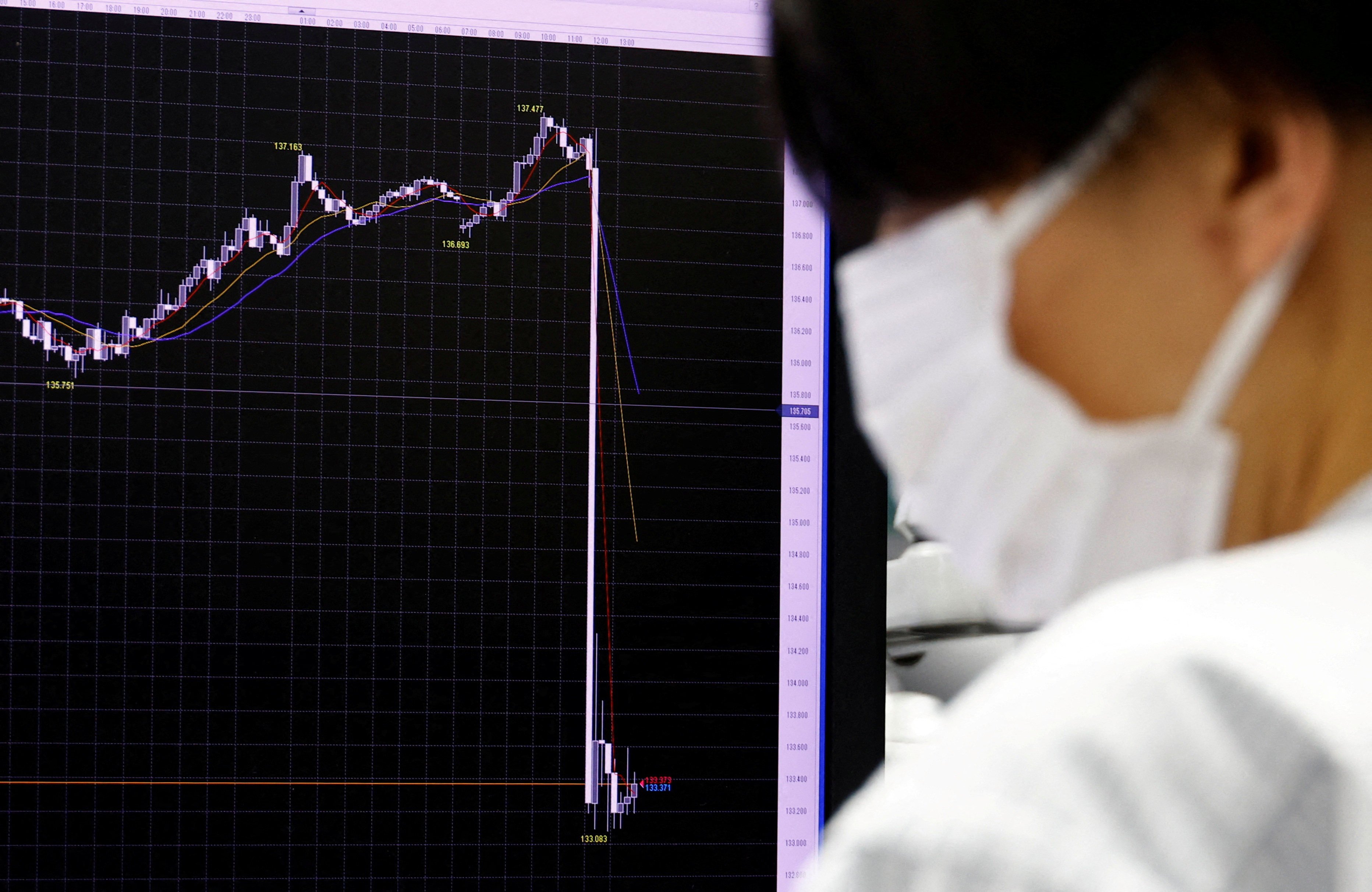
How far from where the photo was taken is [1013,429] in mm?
363

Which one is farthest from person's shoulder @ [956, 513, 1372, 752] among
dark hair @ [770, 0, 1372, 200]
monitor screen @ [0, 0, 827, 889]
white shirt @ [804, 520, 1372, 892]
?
monitor screen @ [0, 0, 827, 889]

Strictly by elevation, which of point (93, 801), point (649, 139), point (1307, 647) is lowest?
point (93, 801)

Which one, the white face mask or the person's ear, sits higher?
the person's ear

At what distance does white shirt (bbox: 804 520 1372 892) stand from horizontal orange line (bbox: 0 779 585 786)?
0.46m

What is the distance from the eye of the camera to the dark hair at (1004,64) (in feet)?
0.89

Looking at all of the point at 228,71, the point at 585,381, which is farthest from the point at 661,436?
the point at 228,71

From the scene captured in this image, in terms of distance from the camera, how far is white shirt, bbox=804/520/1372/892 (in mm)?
213

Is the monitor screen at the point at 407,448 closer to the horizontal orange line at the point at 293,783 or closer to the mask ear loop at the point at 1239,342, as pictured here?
the horizontal orange line at the point at 293,783

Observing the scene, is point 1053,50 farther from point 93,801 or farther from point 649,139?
point 93,801

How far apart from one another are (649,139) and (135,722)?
0.45 m

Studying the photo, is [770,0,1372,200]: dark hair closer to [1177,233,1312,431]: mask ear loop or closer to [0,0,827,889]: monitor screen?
[1177,233,1312,431]: mask ear loop

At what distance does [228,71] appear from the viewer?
67cm

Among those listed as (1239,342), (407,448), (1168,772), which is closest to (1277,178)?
(1239,342)

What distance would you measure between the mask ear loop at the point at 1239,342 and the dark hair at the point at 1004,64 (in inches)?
1.6
